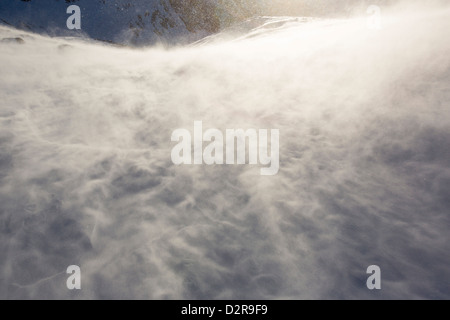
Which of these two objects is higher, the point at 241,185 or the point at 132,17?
the point at 132,17

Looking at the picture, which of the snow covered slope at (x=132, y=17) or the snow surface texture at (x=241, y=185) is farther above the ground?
the snow covered slope at (x=132, y=17)

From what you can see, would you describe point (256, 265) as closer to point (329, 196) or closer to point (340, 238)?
point (340, 238)

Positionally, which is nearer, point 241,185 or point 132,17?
point 241,185

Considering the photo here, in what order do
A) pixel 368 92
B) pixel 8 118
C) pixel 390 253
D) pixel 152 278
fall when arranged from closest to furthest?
pixel 152 278
pixel 390 253
pixel 8 118
pixel 368 92

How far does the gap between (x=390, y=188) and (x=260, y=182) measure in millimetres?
1450

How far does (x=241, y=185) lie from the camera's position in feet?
9.83

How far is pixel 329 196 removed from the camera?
9.20 ft

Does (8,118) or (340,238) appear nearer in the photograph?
(340,238)

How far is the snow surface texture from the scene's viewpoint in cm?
211

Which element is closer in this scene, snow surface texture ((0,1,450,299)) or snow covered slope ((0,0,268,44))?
snow surface texture ((0,1,450,299))

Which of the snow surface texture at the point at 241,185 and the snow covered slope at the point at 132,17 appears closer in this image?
the snow surface texture at the point at 241,185

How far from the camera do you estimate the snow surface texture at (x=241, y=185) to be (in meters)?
2.11

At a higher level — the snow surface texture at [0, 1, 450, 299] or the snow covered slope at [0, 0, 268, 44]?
the snow covered slope at [0, 0, 268, 44]

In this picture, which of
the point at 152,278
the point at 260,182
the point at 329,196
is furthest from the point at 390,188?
the point at 152,278
